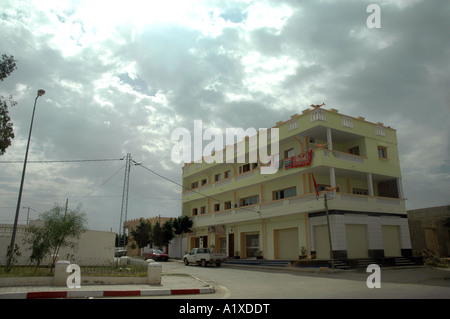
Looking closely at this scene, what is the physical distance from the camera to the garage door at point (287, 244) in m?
27.8

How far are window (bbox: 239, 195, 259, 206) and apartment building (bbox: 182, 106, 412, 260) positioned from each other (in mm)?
101

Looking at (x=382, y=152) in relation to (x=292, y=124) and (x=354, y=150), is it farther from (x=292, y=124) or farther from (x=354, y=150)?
(x=292, y=124)

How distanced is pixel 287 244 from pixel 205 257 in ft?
22.9

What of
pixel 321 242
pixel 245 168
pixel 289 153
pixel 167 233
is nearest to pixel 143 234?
pixel 167 233

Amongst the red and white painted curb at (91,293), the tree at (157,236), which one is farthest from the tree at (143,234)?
the red and white painted curb at (91,293)

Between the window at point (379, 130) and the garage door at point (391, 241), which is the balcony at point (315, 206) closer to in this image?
the garage door at point (391, 241)

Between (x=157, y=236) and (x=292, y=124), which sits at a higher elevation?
(x=292, y=124)

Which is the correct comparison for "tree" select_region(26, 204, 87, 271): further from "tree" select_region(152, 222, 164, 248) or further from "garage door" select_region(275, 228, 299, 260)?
"tree" select_region(152, 222, 164, 248)

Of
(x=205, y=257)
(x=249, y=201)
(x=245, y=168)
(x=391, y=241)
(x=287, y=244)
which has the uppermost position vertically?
(x=245, y=168)

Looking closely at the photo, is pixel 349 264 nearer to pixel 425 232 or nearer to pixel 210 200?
pixel 425 232

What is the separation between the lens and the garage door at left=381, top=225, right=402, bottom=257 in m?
26.6

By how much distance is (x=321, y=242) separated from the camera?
2498cm

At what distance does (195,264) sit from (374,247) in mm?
15408
